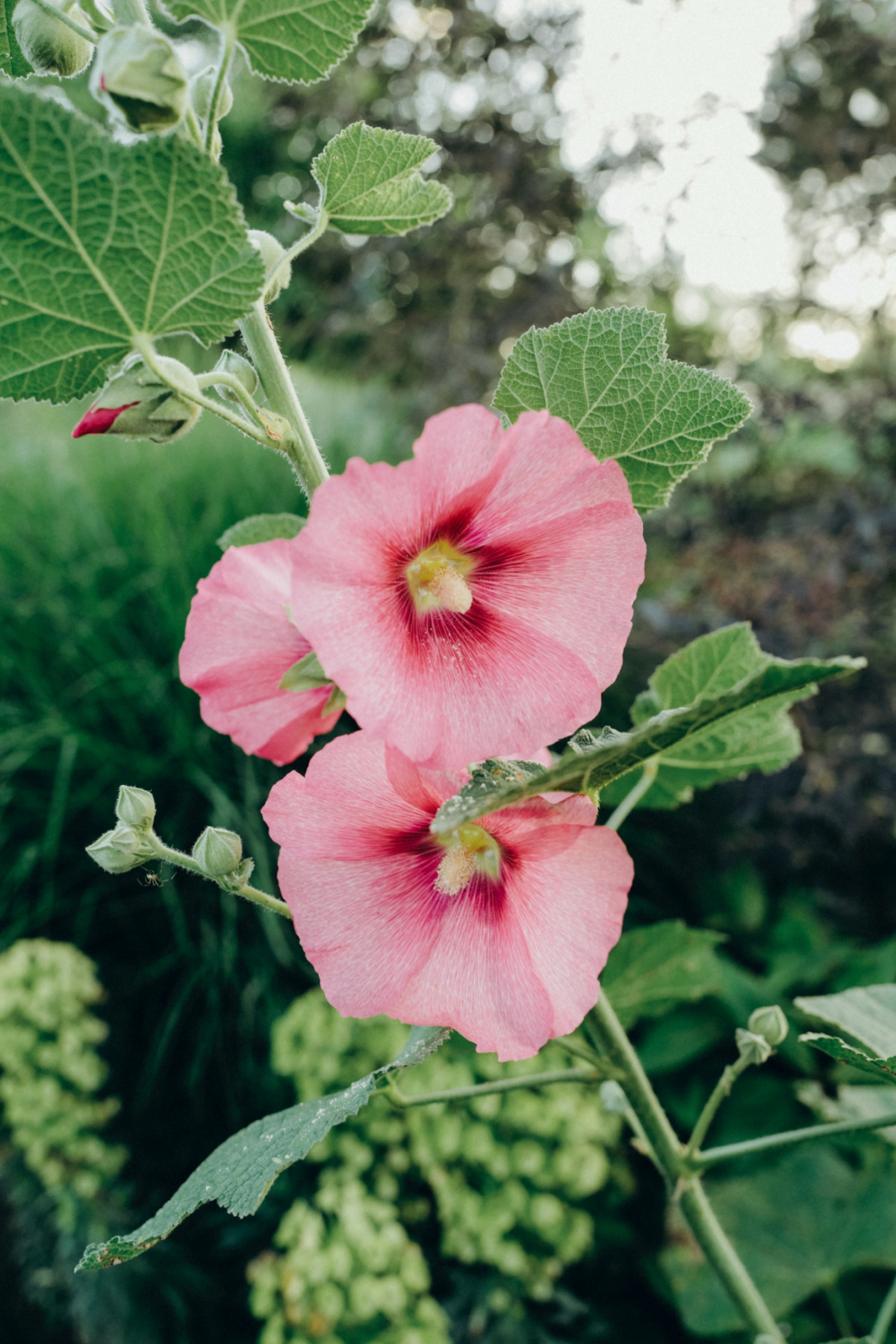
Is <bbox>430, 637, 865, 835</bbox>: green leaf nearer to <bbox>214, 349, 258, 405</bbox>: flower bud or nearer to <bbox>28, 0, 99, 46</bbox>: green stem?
<bbox>214, 349, 258, 405</bbox>: flower bud

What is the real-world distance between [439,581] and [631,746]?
12 cm

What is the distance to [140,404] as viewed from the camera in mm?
344

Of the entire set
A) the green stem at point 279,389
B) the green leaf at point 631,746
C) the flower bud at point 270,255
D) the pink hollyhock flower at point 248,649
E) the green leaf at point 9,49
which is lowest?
the pink hollyhock flower at point 248,649

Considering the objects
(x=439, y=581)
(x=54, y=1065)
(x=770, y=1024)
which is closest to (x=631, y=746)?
(x=439, y=581)

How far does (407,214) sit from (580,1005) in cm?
38

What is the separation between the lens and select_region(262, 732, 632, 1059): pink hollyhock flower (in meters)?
0.36

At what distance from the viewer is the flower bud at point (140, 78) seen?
0.97 ft

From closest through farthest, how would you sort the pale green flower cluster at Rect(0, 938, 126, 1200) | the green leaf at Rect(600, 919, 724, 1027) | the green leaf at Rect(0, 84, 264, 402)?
the green leaf at Rect(0, 84, 264, 402) → the green leaf at Rect(600, 919, 724, 1027) → the pale green flower cluster at Rect(0, 938, 126, 1200)

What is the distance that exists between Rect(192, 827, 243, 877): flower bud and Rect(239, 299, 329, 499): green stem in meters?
0.19

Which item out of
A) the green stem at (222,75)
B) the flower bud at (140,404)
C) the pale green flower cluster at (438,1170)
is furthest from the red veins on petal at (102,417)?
the pale green flower cluster at (438,1170)

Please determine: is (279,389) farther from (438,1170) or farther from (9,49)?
(438,1170)

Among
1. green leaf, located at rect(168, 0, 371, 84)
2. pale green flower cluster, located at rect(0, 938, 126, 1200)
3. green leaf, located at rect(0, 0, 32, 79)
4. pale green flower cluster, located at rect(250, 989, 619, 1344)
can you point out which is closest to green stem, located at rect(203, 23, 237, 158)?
green leaf, located at rect(168, 0, 371, 84)

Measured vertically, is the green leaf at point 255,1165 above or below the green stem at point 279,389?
below

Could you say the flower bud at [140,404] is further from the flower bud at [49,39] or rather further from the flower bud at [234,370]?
the flower bud at [49,39]
